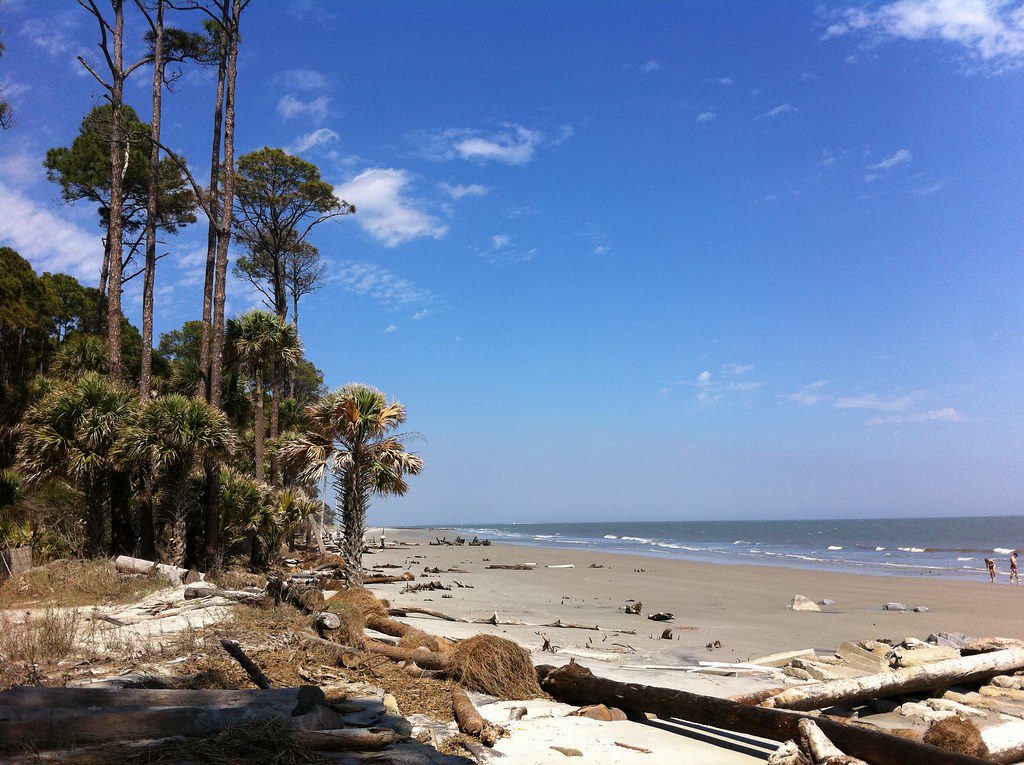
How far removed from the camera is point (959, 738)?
5258mm

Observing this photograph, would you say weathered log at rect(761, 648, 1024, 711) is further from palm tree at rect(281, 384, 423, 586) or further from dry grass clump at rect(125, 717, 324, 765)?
palm tree at rect(281, 384, 423, 586)

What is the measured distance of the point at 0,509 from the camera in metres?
17.6

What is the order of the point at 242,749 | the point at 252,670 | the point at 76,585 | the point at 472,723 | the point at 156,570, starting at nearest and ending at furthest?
the point at 242,749, the point at 472,723, the point at 252,670, the point at 76,585, the point at 156,570

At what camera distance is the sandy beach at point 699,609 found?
34.9 ft

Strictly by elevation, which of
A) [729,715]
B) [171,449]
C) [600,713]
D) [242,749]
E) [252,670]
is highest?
[171,449]

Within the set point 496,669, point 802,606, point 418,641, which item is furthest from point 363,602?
point 802,606

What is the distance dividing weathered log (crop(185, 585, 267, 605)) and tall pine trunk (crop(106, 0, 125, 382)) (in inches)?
462

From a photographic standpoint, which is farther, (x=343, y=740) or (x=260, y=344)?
(x=260, y=344)

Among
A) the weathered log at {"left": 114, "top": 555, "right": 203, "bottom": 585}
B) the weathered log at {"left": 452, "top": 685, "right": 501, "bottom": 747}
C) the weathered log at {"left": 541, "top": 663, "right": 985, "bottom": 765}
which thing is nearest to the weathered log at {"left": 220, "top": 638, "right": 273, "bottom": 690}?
the weathered log at {"left": 452, "top": 685, "right": 501, "bottom": 747}

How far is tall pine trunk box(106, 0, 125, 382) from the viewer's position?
2062 centimetres

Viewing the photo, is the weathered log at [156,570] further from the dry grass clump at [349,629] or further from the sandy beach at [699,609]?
the dry grass clump at [349,629]

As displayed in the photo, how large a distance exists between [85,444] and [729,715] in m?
16.1

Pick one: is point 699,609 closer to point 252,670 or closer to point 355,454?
point 355,454

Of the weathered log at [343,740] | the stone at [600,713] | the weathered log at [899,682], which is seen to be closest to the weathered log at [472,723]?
the weathered log at [343,740]
